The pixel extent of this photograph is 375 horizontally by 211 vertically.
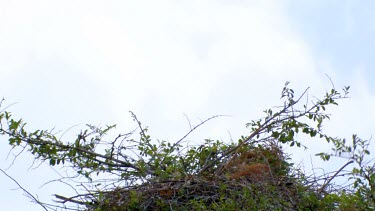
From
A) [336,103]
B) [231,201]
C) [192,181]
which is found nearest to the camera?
[231,201]

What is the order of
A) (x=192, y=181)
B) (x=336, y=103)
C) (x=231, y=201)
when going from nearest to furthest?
(x=231, y=201) → (x=192, y=181) → (x=336, y=103)

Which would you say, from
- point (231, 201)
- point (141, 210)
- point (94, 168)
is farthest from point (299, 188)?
point (94, 168)

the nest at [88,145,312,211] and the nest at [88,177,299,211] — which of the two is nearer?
the nest at [88,145,312,211]

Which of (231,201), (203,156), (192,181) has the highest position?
(203,156)

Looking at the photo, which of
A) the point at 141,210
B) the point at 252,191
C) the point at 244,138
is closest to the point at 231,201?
the point at 252,191

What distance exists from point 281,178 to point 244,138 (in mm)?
691

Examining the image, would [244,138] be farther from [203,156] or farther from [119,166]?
[119,166]

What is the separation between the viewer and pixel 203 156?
Answer: 26.1 feet

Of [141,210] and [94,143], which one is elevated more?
[94,143]

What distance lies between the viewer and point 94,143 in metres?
7.96

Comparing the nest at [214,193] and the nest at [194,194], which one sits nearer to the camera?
the nest at [214,193]

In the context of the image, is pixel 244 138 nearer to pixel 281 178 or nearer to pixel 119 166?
pixel 281 178

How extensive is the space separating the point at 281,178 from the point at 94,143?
5.73ft

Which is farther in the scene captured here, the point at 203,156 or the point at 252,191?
the point at 203,156
